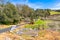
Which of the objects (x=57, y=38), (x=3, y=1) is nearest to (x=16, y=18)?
(x=3, y=1)

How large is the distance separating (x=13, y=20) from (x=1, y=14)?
357 centimetres

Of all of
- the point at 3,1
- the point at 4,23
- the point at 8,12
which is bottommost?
the point at 4,23

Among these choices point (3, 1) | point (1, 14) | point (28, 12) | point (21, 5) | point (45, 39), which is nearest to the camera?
point (45, 39)

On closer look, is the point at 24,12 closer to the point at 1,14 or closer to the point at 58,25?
the point at 1,14

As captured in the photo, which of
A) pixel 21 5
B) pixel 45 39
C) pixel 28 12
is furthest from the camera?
pixel 21 5

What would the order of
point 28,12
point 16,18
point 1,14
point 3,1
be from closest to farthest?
point 1,14 < point 16,18 < point 3,1 < point 28,12

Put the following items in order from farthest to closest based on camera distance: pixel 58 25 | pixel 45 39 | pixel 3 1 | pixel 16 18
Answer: pixel 3 1 < pixel 16 18 < pixel 58 25 < pixel 45 39

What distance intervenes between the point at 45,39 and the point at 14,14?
96.0 feet

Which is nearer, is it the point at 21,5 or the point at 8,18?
the point at 8,18

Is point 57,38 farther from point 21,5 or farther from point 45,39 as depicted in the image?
point 21,5

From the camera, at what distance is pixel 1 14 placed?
38656 mm

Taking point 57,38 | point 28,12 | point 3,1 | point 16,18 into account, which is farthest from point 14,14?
point 57,38

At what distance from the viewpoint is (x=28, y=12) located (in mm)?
57344

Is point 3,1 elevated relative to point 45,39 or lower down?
elevated
